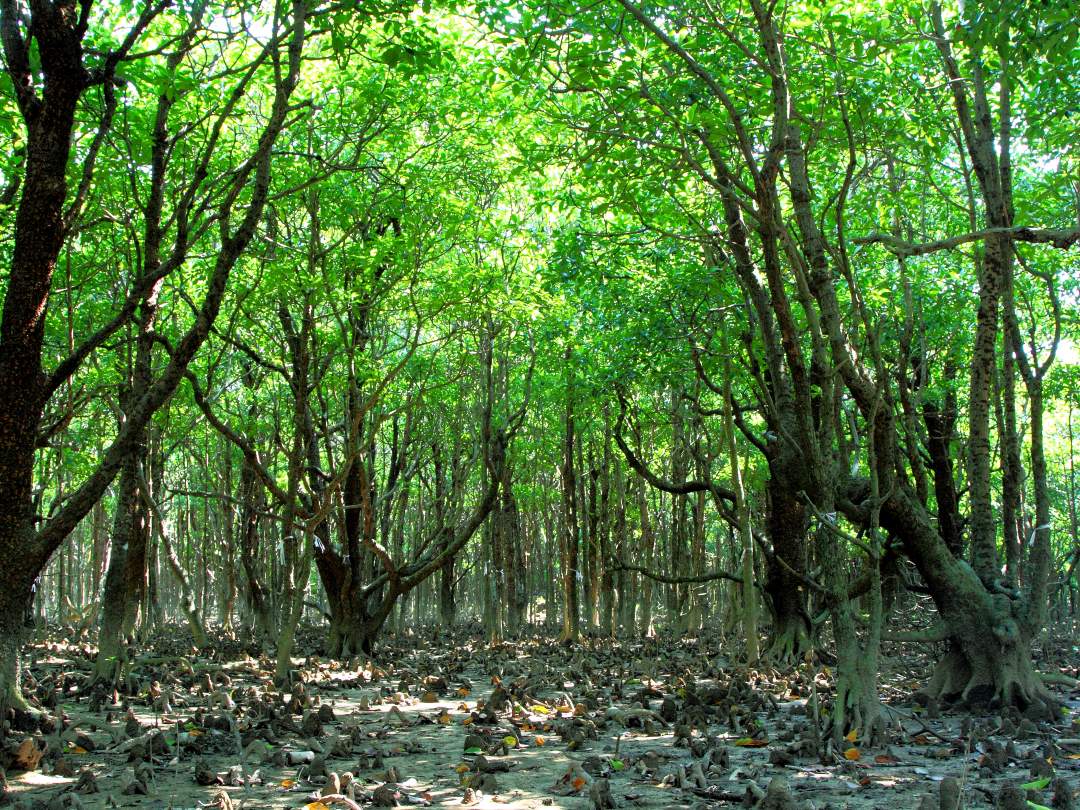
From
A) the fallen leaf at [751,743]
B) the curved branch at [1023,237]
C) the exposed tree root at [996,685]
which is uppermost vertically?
the curved branch at [1023,237]

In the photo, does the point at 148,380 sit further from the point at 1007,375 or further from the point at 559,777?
the point at 1007,375

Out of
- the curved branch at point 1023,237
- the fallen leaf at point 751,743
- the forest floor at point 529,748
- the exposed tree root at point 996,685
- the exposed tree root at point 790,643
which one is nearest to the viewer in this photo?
the curved branch at point 1023,237

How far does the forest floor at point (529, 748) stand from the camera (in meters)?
5.69

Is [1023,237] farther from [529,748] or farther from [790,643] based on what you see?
[790,643]

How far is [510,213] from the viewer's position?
628 inches

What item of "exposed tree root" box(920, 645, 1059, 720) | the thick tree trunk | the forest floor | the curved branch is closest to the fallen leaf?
the forest floor

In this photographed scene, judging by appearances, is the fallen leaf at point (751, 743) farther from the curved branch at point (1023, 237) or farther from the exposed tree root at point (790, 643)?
the exposed tree root at point (790, 643)

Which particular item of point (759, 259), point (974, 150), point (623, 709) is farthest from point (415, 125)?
point (623, 709)

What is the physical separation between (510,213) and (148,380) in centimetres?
788

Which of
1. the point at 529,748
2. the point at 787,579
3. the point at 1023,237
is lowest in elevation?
the point at 529,748

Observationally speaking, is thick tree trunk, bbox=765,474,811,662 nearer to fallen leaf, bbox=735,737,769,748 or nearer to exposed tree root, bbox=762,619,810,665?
exposed tree root, bbox=762,619,810,665

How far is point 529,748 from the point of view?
24.8ft

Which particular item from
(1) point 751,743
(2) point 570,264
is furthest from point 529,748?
(2) point 570,264

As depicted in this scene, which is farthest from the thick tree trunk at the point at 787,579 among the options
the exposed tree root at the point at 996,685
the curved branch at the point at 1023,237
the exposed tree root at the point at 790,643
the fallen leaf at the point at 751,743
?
the curved branch at the point at 1023,237
